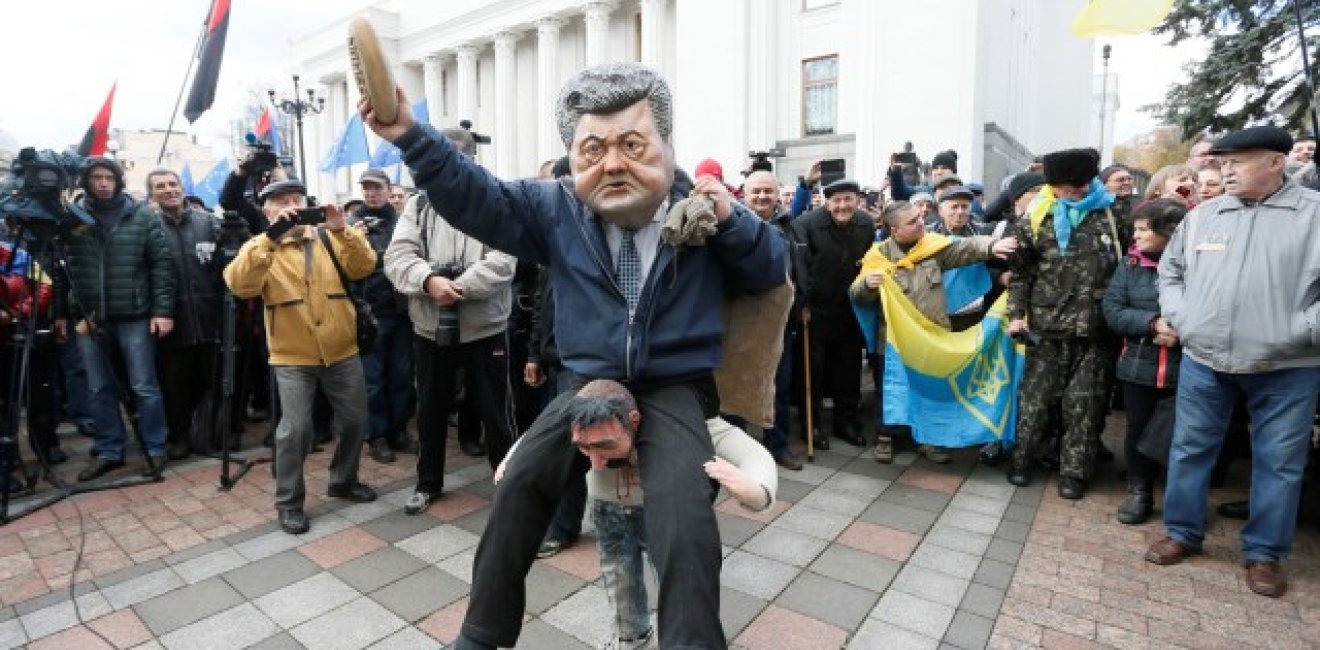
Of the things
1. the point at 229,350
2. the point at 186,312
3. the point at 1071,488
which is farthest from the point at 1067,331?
the point at 186,312

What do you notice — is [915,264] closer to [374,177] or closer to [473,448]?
[473,448]

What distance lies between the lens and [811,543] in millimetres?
3889

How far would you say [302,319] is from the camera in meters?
4.14

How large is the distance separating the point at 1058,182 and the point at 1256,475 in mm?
2061

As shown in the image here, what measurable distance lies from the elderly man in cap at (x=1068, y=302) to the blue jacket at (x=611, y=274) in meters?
3.33

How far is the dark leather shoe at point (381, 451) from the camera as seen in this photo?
213 inches

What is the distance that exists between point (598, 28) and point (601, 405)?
28.5 meters

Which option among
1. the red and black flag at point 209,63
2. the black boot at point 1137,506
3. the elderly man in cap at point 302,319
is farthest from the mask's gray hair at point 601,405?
the red and black flag at point 209,63

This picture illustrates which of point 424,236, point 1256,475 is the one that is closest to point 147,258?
point 424,236

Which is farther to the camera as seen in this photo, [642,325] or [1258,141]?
[1258,141]

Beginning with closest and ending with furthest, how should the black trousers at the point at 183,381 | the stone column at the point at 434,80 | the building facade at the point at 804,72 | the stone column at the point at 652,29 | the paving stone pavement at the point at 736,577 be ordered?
1. the paving stone pavement at the point at 736,577
2. the black trousers at the point at 183,381
3. the building facade at the point at 804,72
4. the stone column at the point at 652,29
5. the stone column at the point at 434,80

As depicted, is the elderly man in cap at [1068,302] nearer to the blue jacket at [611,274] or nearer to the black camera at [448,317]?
the blue jacket at [611,274]

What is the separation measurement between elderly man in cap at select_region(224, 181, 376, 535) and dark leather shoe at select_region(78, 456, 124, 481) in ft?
6.52

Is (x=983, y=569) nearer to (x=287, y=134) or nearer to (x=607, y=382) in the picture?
(x=607, y=382)
